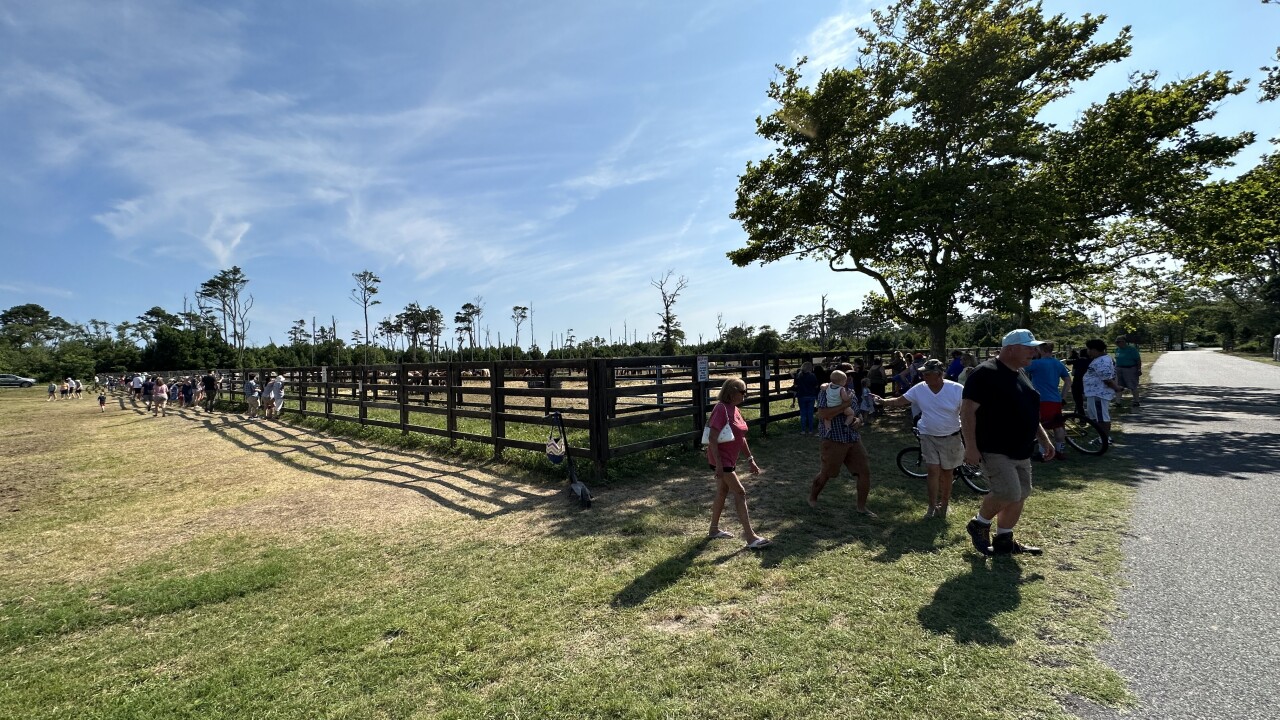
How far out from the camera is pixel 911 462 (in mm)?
7293

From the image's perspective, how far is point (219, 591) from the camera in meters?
3.99

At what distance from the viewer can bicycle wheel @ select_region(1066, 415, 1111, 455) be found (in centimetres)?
799

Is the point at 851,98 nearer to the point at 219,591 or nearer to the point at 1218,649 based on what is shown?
the point at 1218,649

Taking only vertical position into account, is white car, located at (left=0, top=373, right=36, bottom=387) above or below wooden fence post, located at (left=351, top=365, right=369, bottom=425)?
above

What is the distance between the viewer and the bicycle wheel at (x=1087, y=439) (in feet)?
26.2

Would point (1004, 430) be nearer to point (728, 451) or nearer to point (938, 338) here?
point (728, 451)

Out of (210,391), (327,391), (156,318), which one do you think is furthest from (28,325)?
(327,391)

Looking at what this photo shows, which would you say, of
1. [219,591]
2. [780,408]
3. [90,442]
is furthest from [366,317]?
[219,591]

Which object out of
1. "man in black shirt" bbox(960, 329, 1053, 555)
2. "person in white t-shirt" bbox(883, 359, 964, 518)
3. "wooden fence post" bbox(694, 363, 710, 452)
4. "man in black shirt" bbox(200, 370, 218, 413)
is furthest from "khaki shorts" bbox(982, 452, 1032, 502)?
"man in black shirt" bbox(200, 370, 218, 413)

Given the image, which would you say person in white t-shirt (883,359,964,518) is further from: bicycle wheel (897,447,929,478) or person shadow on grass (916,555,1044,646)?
bicycle wheel (897,447,929,478)

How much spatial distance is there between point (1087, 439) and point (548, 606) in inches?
394

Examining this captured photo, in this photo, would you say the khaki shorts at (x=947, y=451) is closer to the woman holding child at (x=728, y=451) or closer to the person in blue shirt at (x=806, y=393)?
the woman holding child at (x=728, y=451)

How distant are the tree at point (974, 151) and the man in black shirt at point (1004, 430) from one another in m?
7.99

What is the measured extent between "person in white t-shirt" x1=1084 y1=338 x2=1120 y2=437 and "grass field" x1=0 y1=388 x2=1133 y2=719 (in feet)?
5.55
